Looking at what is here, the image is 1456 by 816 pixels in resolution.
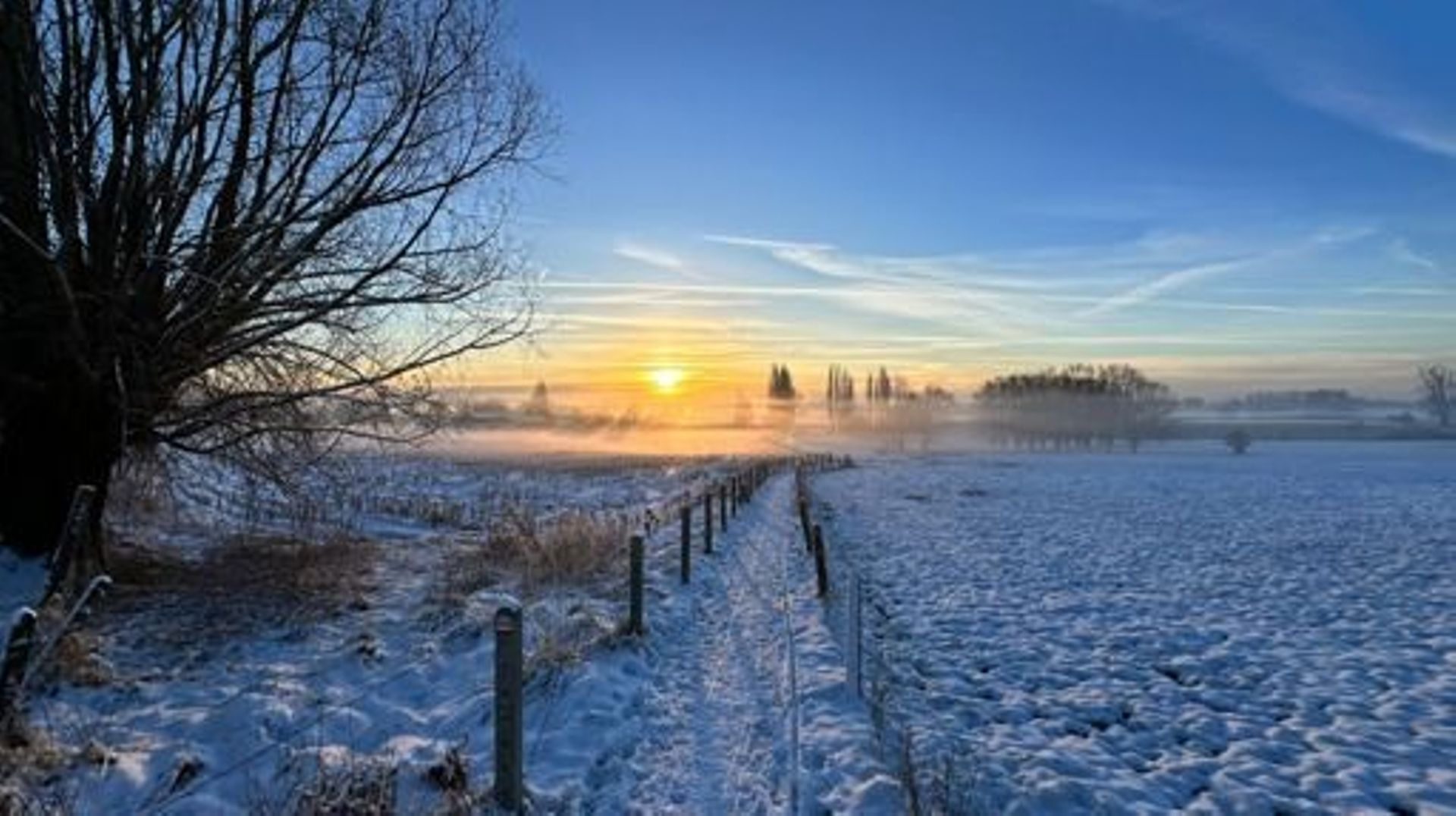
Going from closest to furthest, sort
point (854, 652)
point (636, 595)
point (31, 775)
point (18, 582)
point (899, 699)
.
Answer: point (31, 775)
point (854, 652)
point (899, 699)
point (636, 595)
point (18, 582)

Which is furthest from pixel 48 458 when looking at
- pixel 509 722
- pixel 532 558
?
pixel 509 722

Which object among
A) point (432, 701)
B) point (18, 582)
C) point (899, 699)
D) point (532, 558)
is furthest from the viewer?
point (532, 558)

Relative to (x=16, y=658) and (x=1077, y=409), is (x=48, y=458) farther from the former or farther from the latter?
(x=1077, y=409)

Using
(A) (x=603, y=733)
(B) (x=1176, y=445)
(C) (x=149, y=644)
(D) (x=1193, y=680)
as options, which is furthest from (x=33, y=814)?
(B) (x=1176, y=445)

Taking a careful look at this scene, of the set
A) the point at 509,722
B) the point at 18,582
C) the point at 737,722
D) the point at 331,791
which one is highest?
the point at 509,722

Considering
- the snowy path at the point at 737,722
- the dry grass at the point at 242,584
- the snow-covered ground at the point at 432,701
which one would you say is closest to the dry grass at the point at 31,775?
the snow-covered ground at the point at 432,701

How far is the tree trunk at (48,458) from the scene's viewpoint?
11945mm

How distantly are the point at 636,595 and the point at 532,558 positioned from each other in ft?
15.3

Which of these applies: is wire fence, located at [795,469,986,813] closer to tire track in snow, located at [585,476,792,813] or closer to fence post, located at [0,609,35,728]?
tire track in snow, located at [585,476,792,813]

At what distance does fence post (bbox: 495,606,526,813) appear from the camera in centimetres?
584

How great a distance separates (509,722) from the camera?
5887 millimetres

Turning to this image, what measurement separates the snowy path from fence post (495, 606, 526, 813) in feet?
2.03

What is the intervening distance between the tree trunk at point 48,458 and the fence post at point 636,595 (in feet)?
22.5

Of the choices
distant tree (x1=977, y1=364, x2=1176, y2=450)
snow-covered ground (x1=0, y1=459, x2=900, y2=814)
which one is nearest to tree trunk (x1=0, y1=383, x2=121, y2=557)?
snow-covered ground (x1=0, y1=459, x2=900, y2=814)
